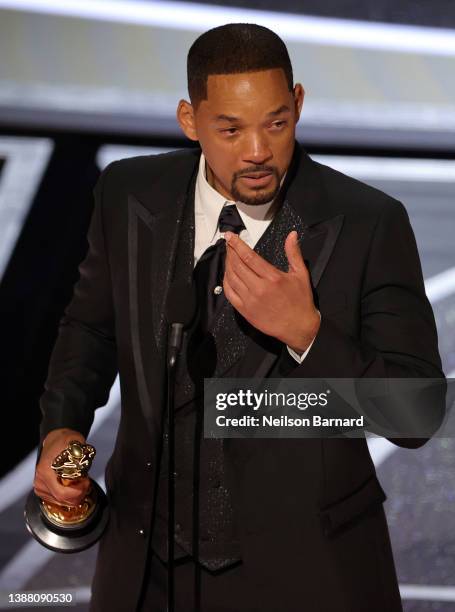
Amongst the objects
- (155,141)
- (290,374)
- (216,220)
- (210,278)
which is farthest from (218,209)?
(155,141)

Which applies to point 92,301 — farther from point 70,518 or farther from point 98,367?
point 70,518

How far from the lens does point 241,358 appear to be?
158 centimetres

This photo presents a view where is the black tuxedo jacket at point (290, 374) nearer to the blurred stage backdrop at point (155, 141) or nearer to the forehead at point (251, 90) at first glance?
the forehead at point (251, 90)

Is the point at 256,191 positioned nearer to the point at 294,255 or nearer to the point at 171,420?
the point at 294,255

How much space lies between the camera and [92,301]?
169cm

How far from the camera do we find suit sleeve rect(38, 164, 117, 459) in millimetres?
1657

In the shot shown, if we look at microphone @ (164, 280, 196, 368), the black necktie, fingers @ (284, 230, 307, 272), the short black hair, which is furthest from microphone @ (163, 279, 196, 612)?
the short black hair

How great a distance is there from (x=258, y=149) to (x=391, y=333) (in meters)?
0.35

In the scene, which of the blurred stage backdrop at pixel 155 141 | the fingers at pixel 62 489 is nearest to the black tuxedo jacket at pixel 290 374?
the fingers at pixel 62 489

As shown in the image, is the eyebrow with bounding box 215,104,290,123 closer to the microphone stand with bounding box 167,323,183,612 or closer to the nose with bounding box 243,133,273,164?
the nose with bounding box 243,133,273,164

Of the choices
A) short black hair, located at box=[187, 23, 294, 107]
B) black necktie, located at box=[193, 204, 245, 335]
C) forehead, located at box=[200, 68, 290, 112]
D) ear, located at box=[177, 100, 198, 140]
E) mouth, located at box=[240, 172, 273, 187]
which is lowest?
black necktie, located at box=[193, 204, 245, 335]

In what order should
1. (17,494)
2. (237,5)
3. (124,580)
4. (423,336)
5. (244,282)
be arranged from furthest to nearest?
(17,494) → (237,5) → (124,580) → (423,336) → (244,282)

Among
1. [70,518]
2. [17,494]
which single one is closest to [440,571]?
[17,494]

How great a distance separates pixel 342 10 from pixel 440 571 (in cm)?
145
